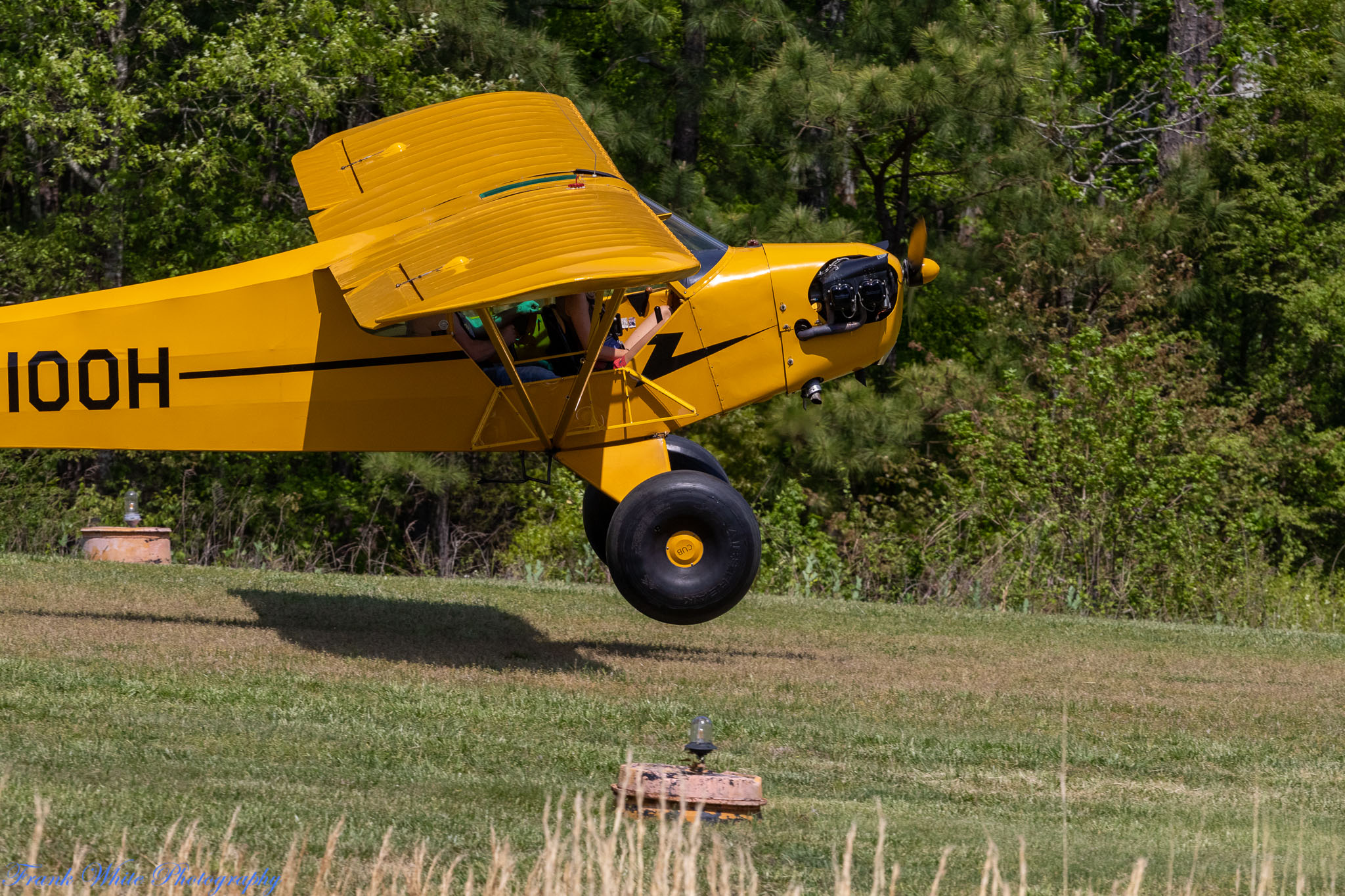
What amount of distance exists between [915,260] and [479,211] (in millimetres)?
3669

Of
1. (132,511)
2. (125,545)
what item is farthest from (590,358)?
(132,511)

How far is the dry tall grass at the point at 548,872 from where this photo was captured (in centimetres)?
365

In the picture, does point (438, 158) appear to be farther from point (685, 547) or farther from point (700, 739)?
point (700, 739)

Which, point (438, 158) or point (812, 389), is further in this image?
point (438, 158)

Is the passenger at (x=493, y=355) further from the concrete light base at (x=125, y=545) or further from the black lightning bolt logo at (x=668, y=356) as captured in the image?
the concrete light base at (x=125, y=545)

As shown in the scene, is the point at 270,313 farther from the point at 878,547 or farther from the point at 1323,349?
the point at 1323,349

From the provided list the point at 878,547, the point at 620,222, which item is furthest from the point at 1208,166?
the point at 620,222

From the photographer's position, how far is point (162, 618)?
11188mm

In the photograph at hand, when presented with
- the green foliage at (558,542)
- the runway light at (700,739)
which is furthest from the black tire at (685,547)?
the green foliage at (558,542)

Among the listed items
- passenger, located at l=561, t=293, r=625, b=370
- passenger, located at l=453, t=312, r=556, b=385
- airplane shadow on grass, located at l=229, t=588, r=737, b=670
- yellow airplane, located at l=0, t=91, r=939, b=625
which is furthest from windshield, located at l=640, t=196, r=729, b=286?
airplane shadow on grass, located at l=229, t=588, r=737, b=670

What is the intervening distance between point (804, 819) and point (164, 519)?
21.2 m

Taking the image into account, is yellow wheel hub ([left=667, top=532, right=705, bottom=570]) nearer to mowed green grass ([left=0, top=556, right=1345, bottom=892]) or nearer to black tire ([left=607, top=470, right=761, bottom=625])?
black tire ([left=607, top=470, right=761, bottom=625])

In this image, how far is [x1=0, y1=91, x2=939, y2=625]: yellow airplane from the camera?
971 centimetres

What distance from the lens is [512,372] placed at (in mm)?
9641
